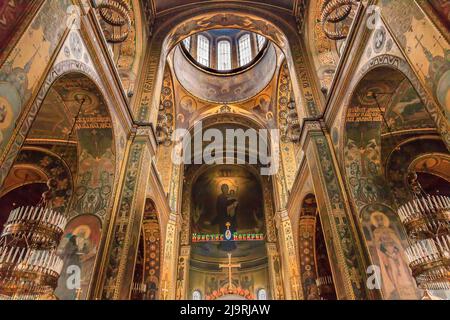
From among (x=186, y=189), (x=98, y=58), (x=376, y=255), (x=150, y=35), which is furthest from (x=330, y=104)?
(x=186, y=189)

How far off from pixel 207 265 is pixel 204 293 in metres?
1.46

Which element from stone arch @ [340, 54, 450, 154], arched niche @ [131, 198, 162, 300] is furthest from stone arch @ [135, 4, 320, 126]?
arched niche @ [131, 198, 162, 300]

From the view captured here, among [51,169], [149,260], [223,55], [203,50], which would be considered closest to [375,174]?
[149,260]

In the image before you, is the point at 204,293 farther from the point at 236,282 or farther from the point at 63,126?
the point at 63,126

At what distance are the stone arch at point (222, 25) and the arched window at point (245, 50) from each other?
598 centimetres

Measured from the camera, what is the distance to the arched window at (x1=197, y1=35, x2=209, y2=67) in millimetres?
16600

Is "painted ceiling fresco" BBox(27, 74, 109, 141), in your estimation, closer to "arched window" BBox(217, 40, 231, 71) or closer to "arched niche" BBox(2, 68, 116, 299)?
"arched niche" BBox(2, 68, 116, 299)

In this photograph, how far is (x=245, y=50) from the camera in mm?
16969

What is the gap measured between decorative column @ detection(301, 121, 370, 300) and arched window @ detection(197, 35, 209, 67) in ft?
35.8

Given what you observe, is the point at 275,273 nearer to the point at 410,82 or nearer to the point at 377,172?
the point at 377,172

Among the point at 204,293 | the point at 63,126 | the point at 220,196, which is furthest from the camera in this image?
the point at 220,196

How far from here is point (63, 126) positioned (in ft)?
22.4

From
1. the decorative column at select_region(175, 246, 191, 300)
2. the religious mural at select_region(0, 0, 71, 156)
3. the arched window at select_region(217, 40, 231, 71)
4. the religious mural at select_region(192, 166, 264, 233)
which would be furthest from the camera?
the religious mural at select_region(192, 166, 264, 233)
